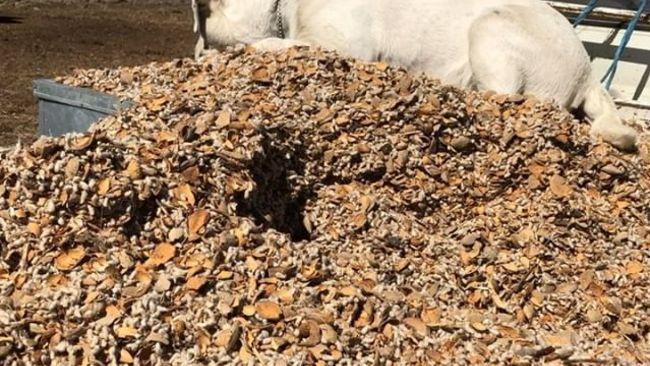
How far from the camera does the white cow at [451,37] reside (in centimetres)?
471

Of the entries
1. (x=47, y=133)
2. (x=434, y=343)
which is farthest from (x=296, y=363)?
(x=47, y=133)

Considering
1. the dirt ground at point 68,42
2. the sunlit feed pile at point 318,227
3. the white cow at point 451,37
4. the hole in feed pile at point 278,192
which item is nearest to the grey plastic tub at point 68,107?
the sunlit feed pile at point 318,227

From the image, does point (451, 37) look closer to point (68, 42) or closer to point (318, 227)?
point (318, 227)

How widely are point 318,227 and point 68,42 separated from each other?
8418 millimetres

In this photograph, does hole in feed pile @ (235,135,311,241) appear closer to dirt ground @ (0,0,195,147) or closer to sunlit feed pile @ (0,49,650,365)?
sunlit feed pile @ (0,49,650,365)

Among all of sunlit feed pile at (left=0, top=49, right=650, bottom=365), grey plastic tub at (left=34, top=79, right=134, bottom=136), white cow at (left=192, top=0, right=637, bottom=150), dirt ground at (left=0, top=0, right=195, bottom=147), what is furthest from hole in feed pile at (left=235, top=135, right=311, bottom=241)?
dirt ground at (left=0, top=0, right=195, bottom=147)

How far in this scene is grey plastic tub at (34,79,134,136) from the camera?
12.6 ft

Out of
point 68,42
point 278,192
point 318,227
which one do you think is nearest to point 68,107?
point 278,192

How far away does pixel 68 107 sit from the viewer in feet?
13.0

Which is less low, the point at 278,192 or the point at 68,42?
the point at 278,192

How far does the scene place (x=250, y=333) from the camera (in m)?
2.68

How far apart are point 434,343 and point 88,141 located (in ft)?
4.55

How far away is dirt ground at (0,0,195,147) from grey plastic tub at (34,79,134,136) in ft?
7.34

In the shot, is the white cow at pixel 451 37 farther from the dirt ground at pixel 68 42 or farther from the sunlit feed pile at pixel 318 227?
the dirt ground at pixel 68 42
